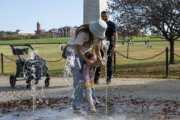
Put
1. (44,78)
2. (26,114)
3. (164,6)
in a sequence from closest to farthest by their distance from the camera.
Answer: (26,114)
(44,78)
(164,6)

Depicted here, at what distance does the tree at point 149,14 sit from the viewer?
1769 centimetres

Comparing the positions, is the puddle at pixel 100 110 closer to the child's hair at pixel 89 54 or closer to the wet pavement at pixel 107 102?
the wet pavement at pixel 107 102

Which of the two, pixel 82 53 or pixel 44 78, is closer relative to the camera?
pixel 82 53

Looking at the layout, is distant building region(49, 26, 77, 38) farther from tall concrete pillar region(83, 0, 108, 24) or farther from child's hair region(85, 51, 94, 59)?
child's hair region(85, 51, 94, 59)

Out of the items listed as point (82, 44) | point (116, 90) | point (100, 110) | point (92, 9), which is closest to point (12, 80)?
point (116, 90)

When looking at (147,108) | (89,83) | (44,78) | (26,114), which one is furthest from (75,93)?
(44,78)

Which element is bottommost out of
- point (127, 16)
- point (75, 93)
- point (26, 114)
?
point (26, 114)

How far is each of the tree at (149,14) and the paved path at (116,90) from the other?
778cm

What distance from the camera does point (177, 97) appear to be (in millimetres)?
8055

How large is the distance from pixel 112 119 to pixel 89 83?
73cm

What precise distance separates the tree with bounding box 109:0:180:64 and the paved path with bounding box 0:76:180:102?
25.5ft

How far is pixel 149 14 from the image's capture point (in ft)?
59.7

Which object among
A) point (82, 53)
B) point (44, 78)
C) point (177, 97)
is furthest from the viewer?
point (44, 78)

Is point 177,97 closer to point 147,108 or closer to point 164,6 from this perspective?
point 147,108
